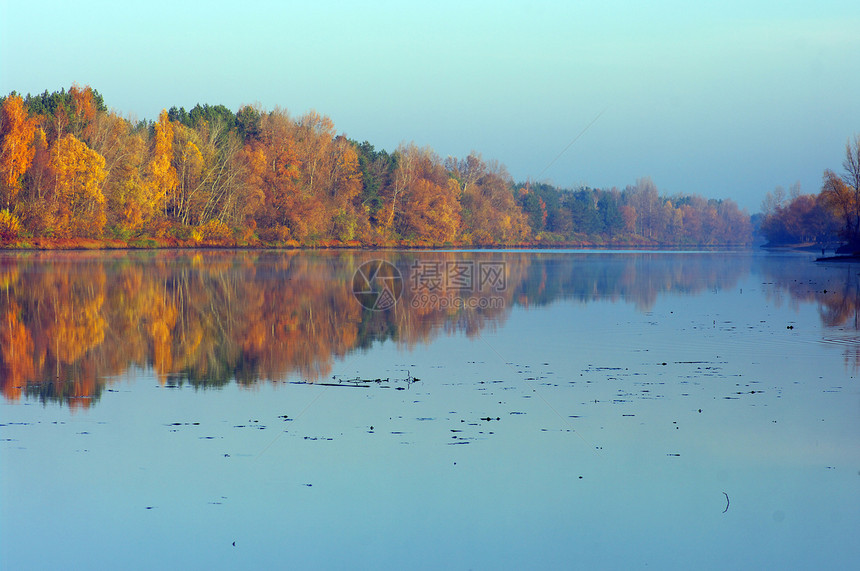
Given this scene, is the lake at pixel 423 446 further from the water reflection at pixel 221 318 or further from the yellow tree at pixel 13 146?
the yellow tree at pixel 13 146

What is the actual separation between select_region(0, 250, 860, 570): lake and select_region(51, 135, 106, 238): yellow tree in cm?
5425

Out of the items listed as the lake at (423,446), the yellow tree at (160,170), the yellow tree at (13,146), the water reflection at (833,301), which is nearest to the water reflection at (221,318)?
the lake at (423,446)

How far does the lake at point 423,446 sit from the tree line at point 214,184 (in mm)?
55522

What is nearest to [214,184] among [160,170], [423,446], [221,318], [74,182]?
[160,170]

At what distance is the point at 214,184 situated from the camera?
280 feet

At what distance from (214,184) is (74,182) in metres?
18.5

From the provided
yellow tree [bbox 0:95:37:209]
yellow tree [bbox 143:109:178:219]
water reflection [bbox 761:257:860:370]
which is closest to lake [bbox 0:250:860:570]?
water reflection [bbox 761:257:860:370]

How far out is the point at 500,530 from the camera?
6293 millimetres

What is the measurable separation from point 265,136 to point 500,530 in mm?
93270

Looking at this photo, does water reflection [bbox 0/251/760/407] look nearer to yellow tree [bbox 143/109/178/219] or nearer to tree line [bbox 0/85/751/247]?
tree line [bbox 0/85/751/247]

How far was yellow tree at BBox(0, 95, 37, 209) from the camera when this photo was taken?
219 ft

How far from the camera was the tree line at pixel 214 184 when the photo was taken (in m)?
68.6

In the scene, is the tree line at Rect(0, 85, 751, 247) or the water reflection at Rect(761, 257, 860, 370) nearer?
the water reflection at Rect(761, 257, 860, 370)

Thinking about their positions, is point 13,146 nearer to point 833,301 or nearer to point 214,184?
point 214,184
